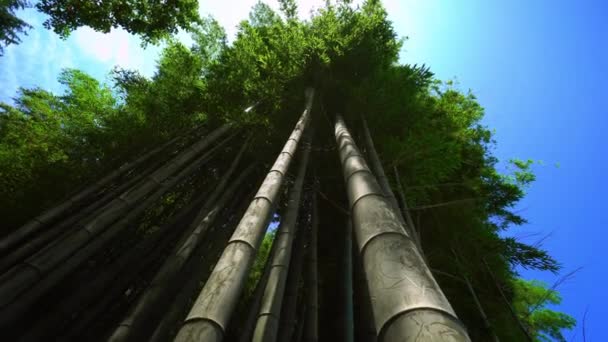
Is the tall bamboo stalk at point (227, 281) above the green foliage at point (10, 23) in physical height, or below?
below

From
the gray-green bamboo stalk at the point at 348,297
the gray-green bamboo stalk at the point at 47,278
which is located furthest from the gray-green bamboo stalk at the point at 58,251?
the gray-green bamboo stalk at the point at 348,297

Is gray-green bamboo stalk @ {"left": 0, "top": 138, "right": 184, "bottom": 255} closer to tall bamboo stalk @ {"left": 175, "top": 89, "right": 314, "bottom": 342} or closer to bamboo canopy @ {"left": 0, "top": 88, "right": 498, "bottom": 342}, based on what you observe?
bamboo canopy @ {"left": 0, "top": 88, "right": 498, "bottom": 342}

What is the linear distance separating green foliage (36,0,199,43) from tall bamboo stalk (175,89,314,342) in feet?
19.0

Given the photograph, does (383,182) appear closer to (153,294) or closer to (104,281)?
(153,294)

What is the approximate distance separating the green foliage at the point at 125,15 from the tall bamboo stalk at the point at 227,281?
5783 millimetres

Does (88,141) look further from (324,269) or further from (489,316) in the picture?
(489,316)

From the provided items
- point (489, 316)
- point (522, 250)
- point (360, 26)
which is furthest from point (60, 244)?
point (522, 250)

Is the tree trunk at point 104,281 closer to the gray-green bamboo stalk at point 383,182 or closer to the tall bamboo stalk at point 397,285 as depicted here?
the gray-green bamboo stalk at point 383,182

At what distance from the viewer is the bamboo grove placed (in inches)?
96.1

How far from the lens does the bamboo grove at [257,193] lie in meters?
2.44

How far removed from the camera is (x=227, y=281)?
50.3 inches

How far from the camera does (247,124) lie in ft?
17.4

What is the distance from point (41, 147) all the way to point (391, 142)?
20.5 feet

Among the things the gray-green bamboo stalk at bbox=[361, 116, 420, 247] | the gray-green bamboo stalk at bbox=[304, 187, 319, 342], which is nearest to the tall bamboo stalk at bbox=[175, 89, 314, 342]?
the gray-green bamboo stalk at bbox=[361, 116, 420, 247]
